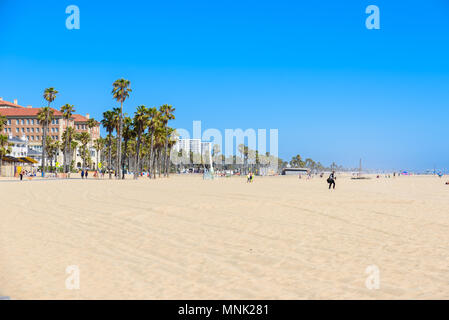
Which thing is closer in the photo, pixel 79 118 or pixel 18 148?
pixel 18 148

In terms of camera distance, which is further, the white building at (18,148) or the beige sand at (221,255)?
the white building at (18,148)

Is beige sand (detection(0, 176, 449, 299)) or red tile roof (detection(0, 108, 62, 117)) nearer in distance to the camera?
beige sand (detection(0, 176, 449, 299))

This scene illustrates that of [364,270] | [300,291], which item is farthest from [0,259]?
[364,270]

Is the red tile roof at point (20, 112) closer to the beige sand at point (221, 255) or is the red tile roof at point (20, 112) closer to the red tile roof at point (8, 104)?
the red tile roof at point (8, 104)

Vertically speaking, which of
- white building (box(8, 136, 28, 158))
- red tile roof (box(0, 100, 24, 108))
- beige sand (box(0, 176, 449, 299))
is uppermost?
red tile roof (box(0, 100, 24, 108))

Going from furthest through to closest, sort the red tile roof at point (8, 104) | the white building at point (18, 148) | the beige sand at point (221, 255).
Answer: the red tile roof at point (8, 104) < the white building at point (18, 148) < the beige sand at point (221, 255)

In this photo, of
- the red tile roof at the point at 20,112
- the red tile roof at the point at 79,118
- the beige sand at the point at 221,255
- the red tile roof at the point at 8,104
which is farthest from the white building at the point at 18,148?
the beige sand at the point at 221,255

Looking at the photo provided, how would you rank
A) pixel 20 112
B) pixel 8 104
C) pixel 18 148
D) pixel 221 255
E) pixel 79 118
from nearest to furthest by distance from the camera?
pixel 221 255 → pixel 18 148 → pixel 20 112 → pixel 8 104 → pixel 79 118

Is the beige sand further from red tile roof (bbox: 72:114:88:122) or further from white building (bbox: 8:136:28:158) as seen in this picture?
red tile roof (bbox: 72:114:88:122)

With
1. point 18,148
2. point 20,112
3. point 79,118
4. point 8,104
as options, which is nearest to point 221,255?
point 18,148

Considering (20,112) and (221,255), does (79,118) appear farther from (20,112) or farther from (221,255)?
(221,255)

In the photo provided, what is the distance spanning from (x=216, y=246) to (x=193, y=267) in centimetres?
203

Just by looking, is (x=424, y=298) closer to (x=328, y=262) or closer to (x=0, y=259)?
(x=328, y=262)

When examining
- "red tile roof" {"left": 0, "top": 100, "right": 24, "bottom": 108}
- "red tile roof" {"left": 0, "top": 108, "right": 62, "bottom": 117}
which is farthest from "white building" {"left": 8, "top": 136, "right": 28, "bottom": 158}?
"red tile roof" {"left": 0, "top": 100, "right": 24, "bottom": 108}
